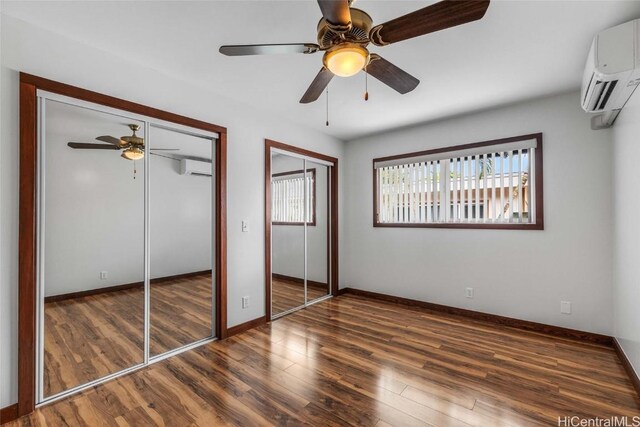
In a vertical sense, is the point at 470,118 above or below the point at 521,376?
above

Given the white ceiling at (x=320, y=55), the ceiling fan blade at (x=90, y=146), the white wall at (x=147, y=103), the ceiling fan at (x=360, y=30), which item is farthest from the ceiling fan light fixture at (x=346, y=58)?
the ceiling fan blade at (x=90, y=146)

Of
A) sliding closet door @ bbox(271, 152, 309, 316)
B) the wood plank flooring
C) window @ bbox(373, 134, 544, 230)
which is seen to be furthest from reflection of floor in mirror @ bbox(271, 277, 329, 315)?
window @ bbox(373, 134, 544, 230)

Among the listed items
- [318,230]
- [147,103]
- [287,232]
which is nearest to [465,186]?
[318,230]

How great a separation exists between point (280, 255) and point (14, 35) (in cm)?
298

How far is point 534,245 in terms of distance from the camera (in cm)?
321

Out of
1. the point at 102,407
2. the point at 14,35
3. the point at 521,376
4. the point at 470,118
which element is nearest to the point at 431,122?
the point at 470,118

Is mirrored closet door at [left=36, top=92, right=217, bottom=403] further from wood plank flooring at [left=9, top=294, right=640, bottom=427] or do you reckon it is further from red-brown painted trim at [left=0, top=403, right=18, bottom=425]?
wood plank flooring at [left=9, top=294, right=640, bottom=427]

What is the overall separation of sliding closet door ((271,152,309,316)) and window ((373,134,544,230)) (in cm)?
123

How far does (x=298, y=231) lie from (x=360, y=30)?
2926 mm

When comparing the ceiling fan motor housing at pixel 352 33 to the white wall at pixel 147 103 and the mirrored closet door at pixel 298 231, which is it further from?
the mirrored closet door at pixel 298 231

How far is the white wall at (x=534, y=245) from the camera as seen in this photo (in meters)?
2.89

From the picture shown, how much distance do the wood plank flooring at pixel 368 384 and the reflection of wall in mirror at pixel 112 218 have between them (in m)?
0.85

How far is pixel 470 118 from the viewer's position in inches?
144

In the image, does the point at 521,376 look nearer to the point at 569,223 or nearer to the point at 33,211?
the point at 569,223
